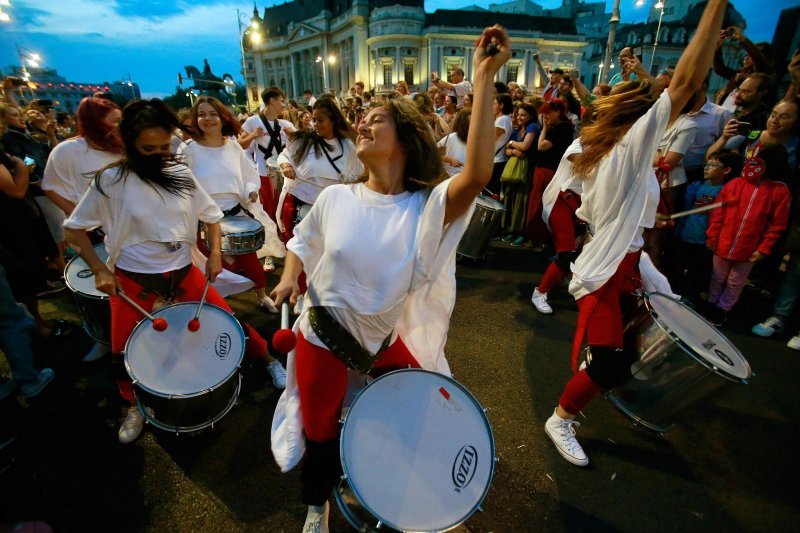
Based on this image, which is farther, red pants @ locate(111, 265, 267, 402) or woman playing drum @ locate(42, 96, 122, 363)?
woman playing drum @ locate(42, 96, 122, 363)

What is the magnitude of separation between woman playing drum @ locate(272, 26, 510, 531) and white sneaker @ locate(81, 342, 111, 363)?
2.75m

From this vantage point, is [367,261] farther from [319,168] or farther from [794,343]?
[794,343]

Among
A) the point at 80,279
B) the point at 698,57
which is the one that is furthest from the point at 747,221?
the point at 80,279

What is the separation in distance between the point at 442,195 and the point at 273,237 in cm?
330

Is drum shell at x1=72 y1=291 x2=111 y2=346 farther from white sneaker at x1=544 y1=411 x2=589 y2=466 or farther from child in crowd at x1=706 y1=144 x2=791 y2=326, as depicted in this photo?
child in crowd at x1=706 y1=144 x2=791 y2=326

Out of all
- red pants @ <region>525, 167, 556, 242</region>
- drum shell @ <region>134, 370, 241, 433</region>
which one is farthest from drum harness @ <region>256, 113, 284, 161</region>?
drum shell @ <region>134, 370, 241, 433</region>

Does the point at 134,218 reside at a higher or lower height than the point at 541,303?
higher

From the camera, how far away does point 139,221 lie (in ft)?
7.88

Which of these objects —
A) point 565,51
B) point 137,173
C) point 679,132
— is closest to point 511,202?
point 679,132

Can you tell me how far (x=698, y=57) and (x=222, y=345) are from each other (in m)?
3.15

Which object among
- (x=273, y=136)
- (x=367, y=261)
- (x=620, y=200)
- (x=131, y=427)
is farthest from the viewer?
(x=273, y=136)

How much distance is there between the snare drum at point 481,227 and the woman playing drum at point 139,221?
347 cm

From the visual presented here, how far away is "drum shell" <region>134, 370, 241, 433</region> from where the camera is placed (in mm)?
2170

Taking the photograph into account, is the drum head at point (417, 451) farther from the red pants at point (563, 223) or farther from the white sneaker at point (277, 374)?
the red pants at point (563, 223)
